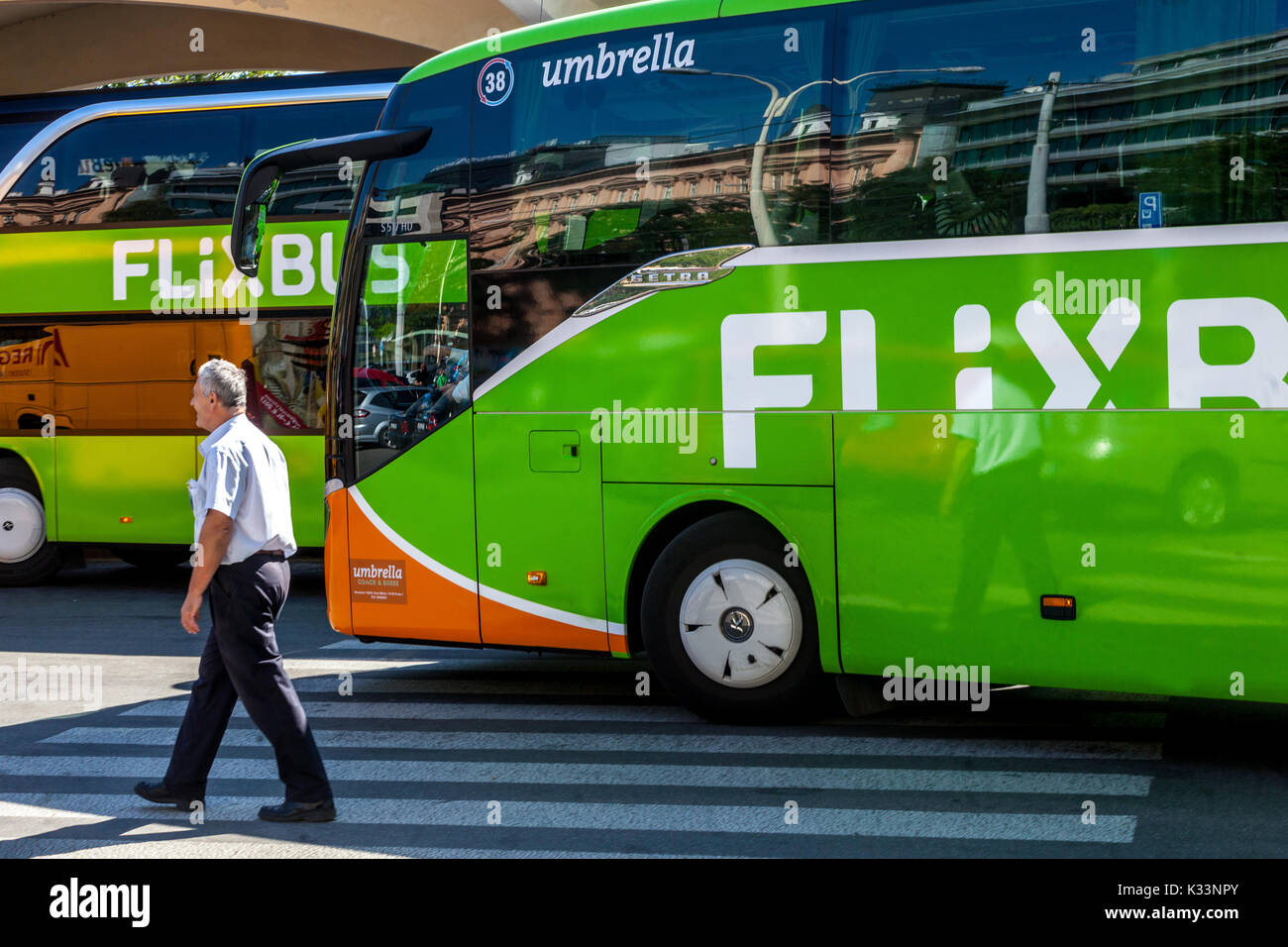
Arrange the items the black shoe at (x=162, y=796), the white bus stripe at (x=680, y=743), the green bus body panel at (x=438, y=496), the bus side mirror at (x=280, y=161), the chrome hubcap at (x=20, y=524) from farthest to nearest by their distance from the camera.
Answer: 1. the chrome hubcap at (x=20, y=524)
2. the bus side mirror at (x=280, y=161)
3. the green bus body panel at (x=438, y=496)
4. the white bus stripe at (x=680, y=743)
5. the black shoe at (x=162, y=796)

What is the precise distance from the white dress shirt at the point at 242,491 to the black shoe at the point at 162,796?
1.08 metres

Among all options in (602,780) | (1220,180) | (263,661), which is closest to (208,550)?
(263,661)

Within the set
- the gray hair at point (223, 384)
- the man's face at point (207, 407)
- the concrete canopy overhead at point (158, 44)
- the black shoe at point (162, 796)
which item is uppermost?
the concrete canopy overhead at point (158, 44)

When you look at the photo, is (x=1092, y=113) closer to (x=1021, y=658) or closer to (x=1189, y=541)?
(x=1189, y=541)

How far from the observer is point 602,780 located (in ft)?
21.7

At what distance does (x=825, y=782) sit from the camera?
255 inches

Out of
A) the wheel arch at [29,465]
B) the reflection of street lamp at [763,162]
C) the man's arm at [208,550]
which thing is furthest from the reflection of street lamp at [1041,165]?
the wheel arch at [29,465]

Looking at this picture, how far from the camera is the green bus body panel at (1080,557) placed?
626 cm

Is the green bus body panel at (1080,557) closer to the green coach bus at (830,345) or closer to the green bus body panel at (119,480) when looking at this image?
the green coach bus at (830,345)

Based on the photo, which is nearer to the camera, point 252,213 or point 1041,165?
point 1041,165

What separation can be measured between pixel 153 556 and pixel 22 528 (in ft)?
5.22

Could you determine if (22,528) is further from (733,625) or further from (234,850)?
(234,850)
